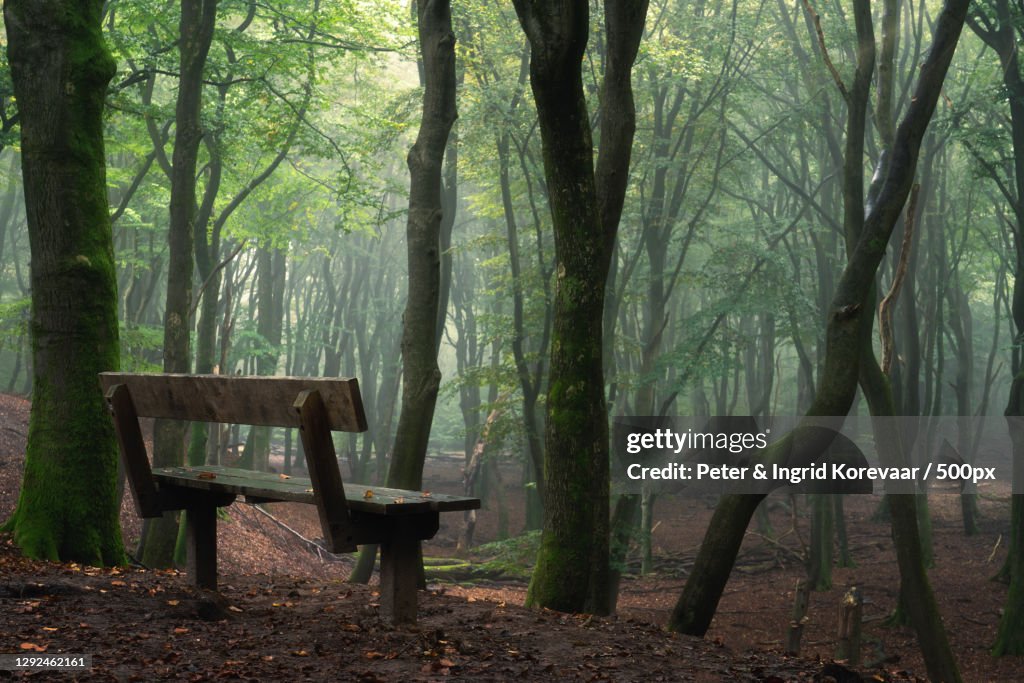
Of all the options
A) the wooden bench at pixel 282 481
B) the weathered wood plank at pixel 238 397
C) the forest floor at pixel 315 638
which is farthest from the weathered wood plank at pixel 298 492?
the forest floor at pixel 315 638

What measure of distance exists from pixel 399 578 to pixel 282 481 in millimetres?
1004

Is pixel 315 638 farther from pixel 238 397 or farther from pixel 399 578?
pixel 238 397

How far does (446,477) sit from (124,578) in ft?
90.8

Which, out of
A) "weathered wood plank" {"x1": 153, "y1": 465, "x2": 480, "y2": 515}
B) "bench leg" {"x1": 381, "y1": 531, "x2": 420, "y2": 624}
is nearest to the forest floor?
"bench leg" {"x1": 381, "y1": 531, "x2": 420, "y2": 624}

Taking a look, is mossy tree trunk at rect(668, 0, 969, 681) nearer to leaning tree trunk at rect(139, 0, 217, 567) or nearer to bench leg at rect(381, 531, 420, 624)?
bench leg at rect(381, 531, 420, 624)

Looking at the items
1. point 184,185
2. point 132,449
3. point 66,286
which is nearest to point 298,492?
point 132,449

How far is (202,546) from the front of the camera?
6.14 meters

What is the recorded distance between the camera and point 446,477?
33.6 meters

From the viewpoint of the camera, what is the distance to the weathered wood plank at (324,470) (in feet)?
14.4

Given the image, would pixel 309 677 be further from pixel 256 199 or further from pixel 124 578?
pixel 256 199

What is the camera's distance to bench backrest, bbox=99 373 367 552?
436 centimetres

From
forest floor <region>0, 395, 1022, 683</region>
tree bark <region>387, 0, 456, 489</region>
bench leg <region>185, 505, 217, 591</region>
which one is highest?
tree bark <region>387, 0, 456, 489</region>

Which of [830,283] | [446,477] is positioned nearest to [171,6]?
[830,283]

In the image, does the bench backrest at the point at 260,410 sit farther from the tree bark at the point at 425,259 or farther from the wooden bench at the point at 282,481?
the tree bark at the point at 425,259
